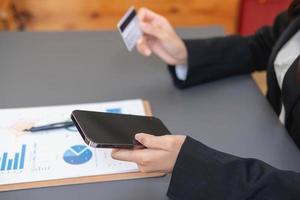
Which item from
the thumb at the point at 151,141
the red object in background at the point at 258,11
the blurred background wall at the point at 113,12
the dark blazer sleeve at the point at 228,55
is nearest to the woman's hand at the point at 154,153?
the thumb at the point at 151,141

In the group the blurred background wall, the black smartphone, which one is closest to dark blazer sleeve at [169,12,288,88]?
the black smartphone

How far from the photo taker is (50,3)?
209cm

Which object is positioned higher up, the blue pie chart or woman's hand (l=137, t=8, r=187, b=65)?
woman's hand (l=137, t=8, r=187, b=65)

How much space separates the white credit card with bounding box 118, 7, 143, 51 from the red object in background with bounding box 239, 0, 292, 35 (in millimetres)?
1400

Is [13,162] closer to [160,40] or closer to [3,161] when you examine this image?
[3,161]

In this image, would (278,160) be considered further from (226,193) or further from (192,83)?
(192,83)

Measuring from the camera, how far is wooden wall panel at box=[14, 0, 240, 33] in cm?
211

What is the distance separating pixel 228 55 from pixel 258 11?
4.23ft

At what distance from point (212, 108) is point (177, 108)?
3.0 inches

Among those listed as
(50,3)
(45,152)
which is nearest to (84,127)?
(45,152)

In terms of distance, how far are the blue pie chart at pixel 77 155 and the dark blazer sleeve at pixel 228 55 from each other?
1.02 feet

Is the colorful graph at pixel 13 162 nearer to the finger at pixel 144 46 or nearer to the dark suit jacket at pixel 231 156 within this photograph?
the dark suit jacket at pixel 231 156

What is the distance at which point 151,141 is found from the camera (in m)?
0.65

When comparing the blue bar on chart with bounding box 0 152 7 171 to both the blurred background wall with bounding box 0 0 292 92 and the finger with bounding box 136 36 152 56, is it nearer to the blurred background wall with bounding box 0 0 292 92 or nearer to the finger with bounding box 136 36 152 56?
the finger with bounding box 136 36 152 56
